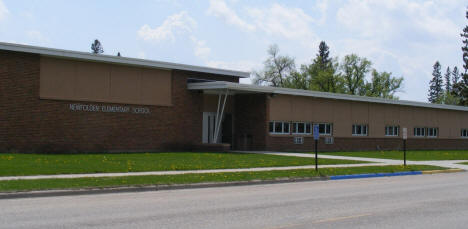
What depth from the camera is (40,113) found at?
29.1 metres

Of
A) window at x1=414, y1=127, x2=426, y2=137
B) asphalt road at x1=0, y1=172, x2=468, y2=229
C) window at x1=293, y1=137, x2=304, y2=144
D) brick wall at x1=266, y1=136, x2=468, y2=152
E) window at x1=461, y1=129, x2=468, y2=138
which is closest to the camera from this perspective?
asphalt road at x1=0, y1=172, x2=468, y2=229

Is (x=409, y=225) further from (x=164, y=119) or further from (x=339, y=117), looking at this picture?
(x=339, y=117)

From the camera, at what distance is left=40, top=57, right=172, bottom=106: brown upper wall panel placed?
29.5 m

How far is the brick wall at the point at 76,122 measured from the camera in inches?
1105

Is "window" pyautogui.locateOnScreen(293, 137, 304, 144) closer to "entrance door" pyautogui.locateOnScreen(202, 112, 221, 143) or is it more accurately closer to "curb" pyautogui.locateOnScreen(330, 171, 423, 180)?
"entrance door" pyautogui.locateOnScreen(202, 112, 221, 143)

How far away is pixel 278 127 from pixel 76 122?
13613 mm

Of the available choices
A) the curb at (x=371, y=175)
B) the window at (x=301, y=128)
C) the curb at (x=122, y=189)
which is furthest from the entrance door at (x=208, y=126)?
the curb at (x=122, y=189)

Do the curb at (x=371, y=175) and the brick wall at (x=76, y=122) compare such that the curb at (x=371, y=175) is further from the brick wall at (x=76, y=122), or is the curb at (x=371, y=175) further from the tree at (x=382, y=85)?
the tree at (x=382, y=85)

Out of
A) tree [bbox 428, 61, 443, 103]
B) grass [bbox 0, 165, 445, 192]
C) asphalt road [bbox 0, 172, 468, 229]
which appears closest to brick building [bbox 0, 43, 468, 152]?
grass [bbox 0, 165, 445, 192]

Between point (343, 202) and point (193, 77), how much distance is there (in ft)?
77.2

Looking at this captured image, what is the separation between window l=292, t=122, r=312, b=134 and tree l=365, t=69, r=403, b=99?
54.0m

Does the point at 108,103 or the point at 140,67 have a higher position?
the point at 140,67

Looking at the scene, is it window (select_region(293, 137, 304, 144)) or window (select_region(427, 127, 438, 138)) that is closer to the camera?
window (select_region(293, 137, 304, 144))

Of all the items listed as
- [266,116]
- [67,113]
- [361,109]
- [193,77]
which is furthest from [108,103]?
[361,109]
